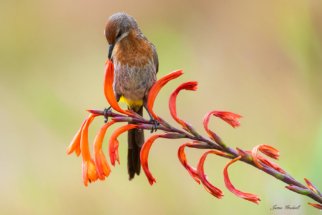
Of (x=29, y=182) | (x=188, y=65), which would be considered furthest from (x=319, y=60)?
(x=29, y=182)

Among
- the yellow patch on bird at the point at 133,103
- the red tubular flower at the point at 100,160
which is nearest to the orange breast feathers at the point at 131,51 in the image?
Result: the yellow patch on bird at the point at 133,103

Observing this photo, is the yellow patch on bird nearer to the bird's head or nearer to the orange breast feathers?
the orange breast feathers

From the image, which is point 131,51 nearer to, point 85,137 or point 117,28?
point 117,28

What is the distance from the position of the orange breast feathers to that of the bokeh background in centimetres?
79

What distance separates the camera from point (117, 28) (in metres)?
3.20

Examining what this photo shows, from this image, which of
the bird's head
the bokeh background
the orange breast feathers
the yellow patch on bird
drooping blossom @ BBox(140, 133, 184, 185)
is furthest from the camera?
the bokeh background

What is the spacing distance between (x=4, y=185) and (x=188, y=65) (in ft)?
5.15

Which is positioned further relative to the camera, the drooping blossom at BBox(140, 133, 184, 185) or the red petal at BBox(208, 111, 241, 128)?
the red petal at BBox(208, 111, 241, 128)

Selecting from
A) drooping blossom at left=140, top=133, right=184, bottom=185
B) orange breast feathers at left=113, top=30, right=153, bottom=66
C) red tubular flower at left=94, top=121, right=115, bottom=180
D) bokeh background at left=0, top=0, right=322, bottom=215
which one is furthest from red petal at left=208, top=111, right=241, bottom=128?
orange breast feathers at left=113, top=30, right=153, bottom=66

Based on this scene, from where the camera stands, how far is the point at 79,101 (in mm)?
5223

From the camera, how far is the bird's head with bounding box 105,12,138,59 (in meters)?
3.08

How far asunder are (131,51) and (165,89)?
149 centimetres

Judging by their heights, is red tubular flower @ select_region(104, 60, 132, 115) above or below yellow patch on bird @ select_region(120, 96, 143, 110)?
below

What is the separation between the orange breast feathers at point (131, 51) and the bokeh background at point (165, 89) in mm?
787
